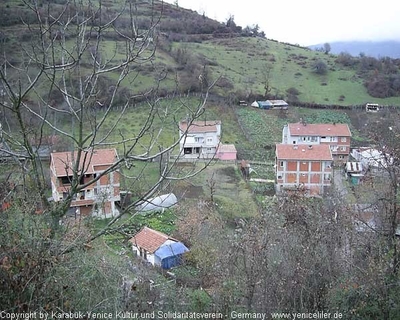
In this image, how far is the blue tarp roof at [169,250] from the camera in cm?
1142

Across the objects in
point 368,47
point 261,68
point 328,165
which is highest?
point 368,47

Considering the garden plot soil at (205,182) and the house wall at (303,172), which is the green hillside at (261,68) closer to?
the garden plot soil at (205,182)

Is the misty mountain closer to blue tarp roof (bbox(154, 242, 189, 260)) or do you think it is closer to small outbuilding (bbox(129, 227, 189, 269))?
small outbuilding (bbox(129, 227, 189, 269))

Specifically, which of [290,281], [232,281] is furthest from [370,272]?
[232,281]

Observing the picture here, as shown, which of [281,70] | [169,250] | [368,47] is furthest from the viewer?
[368,47]

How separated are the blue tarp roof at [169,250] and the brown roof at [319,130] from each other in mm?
13447

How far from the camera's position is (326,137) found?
23719mm

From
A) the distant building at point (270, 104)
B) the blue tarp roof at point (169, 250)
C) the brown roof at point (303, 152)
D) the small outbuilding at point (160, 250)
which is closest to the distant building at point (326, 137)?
the brown roof at point (303, 152)

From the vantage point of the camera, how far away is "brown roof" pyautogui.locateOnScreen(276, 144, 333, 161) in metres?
18.8

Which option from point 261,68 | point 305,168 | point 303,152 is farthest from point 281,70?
point 305,168

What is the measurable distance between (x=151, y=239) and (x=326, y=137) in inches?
563

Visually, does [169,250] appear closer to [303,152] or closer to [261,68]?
[303,152]

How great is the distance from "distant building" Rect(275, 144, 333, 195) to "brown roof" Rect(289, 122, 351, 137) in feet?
15.7

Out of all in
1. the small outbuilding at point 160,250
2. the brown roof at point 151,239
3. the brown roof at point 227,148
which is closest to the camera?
the small outbuilding at point 160,250
